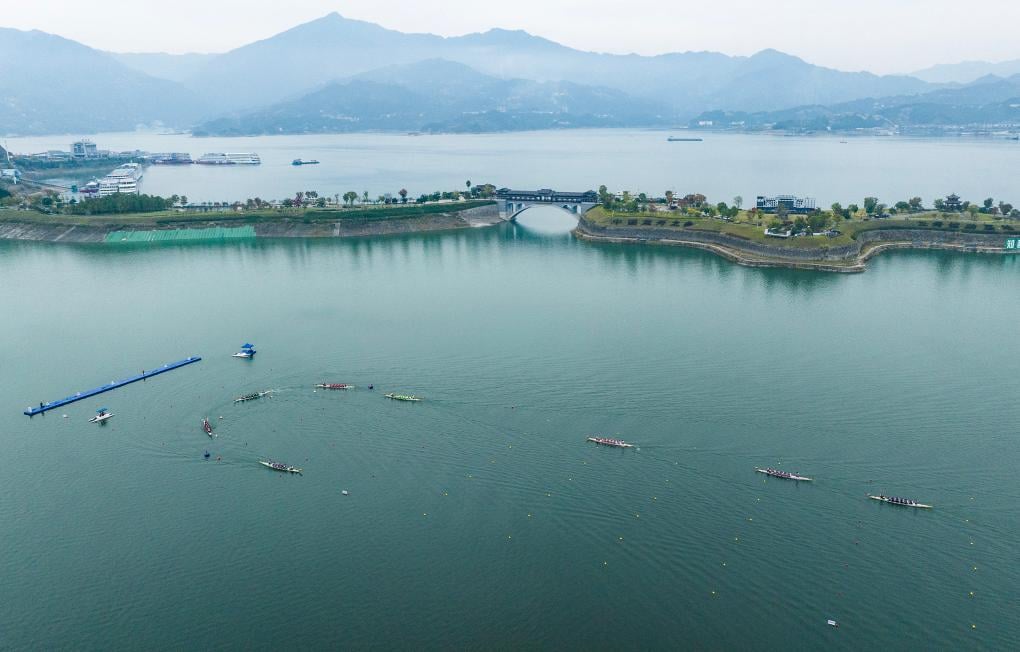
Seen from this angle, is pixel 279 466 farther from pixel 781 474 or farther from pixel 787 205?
pixel 787 205

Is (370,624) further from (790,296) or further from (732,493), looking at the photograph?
(790,296)

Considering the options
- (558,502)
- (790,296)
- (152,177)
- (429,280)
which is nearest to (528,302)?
(429,280)

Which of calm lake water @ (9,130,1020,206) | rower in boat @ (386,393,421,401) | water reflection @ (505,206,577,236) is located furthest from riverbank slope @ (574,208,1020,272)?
rower in boat @ (386,393,421,401)

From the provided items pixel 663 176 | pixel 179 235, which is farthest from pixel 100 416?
pixel 663 176

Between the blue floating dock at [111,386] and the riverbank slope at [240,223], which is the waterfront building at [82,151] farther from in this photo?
the blue floating dock at [111,386]

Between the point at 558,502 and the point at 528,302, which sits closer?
the point at 558,502

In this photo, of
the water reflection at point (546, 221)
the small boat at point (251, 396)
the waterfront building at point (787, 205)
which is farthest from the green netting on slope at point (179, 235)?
the waterfront building at point (787, 205)

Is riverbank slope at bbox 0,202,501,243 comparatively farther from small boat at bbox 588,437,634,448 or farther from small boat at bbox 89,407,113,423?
small boat at bbox 588,437,634,448
